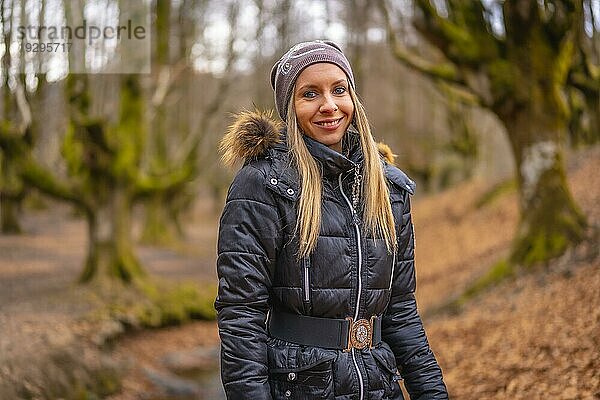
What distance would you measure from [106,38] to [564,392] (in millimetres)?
9593

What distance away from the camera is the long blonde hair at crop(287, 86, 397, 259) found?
2.64m

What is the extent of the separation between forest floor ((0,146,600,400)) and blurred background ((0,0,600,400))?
34 mm

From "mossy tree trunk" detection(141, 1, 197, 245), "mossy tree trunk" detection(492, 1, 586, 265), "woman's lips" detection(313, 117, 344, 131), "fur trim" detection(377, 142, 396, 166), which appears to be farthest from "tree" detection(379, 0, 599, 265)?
"mossy tree trunk" detection(141, 1, 197, 245)

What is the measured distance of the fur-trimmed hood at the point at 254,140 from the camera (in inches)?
110

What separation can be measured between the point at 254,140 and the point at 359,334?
0.88m

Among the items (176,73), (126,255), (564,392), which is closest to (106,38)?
(126,255)

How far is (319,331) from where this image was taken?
2.66m

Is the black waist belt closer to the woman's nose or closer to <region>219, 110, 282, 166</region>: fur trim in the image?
<region>219, 110, 282, 166</region>: fur trim

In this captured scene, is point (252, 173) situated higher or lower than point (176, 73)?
lower

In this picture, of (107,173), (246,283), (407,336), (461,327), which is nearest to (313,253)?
(246,283)

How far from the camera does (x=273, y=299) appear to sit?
272 centimetres

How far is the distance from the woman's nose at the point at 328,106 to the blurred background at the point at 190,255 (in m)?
0.55

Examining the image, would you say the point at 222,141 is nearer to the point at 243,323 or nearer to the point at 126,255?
the point at 243,323

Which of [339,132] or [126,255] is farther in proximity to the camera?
[126,255]
